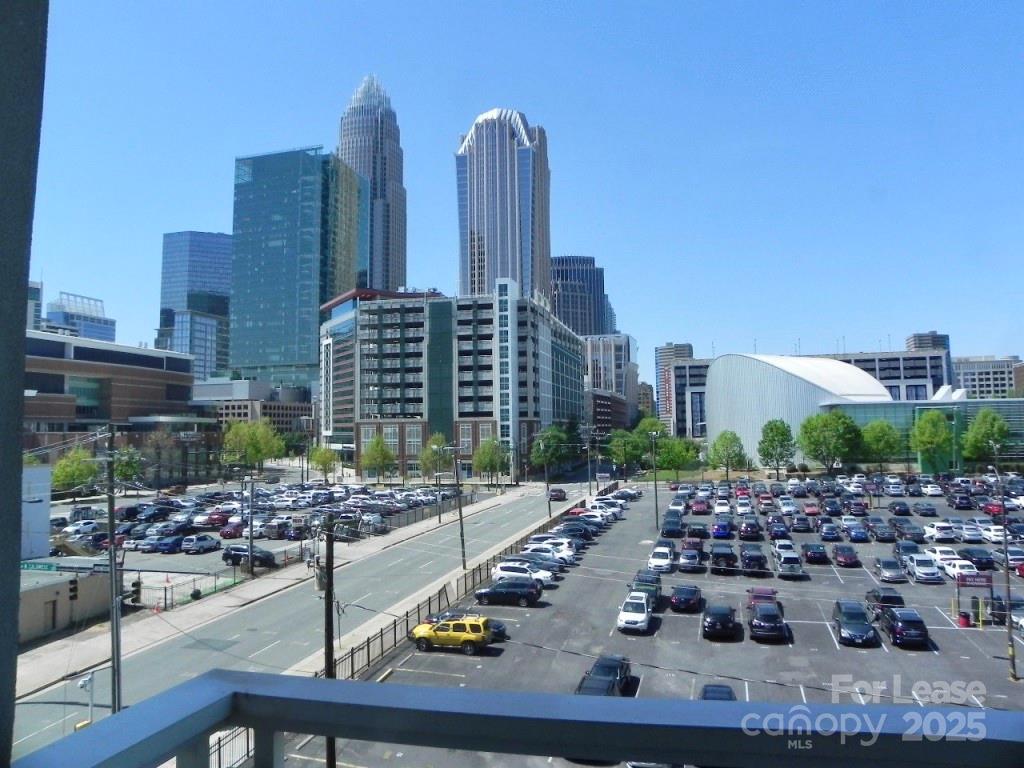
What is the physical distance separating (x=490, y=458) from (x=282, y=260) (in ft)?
306

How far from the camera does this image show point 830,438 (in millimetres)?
58562

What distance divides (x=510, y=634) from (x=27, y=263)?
688 inches

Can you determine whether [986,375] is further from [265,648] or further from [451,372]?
[265,648]

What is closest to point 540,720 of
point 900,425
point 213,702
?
point 213,702

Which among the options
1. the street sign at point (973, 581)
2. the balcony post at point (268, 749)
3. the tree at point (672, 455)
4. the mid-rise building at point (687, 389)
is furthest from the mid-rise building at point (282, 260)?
the balcony post at point (268, 749)

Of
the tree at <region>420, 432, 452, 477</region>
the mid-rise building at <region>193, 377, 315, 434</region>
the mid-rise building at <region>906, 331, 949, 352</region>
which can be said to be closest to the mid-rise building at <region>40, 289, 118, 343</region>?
the mid-rise building at <region>193, 377, 315, 434</region>

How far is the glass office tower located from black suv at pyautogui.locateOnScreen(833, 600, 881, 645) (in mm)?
128605

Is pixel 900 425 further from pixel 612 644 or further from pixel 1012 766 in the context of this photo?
pixel 1012 766

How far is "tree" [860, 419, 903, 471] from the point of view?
5894cm

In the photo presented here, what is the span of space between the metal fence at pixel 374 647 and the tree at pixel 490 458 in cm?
3078

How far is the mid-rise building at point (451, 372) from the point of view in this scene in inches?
2712

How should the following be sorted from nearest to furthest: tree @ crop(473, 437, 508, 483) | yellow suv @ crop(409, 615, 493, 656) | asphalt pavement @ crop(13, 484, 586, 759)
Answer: asphalt pavement @ crop(13, 484, 586, 759) < yellow suv @ crop(409, 615, 493, 656) < tree @ crop(473, 437, 508, 483)

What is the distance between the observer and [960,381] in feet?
498

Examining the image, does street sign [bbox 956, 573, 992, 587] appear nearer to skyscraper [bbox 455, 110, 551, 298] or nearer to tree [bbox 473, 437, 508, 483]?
tree [bbox 473, 437, 508, 483]
